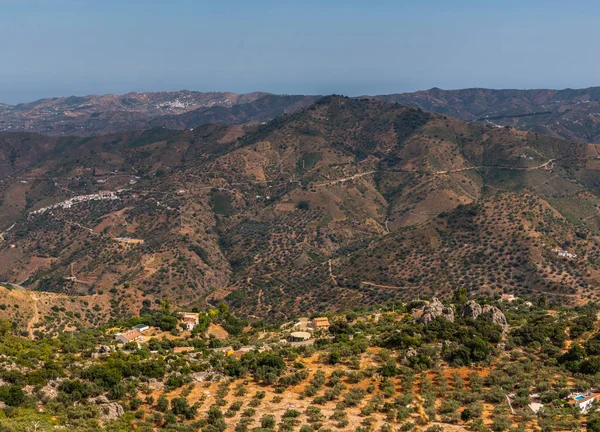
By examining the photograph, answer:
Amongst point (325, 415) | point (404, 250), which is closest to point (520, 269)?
point (404, 250)

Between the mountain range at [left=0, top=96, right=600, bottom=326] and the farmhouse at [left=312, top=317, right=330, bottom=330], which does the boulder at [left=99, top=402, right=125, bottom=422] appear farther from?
the mountain range at [left=0, top=96, right=600, bottom=326]

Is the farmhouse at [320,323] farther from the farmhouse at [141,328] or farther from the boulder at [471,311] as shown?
the farmhouse at [141,328]

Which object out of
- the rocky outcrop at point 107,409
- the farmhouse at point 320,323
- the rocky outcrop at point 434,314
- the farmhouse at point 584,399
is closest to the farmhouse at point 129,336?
the farmhouse at point 320,323

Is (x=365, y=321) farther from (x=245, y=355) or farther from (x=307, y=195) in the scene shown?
(x=307, y=195)

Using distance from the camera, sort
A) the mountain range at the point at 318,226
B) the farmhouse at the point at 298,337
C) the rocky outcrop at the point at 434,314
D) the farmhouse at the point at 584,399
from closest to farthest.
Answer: the farmhouse at the point at 584,399
the rocky outcrop at the point at 434,314
the farmhouse at the point at 298,337
the mountain range at the point at 318,226

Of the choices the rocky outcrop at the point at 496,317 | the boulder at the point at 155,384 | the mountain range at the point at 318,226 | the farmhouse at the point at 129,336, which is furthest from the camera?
the mountain range at the point at 318,226

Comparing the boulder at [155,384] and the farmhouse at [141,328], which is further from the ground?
the boulder at [155,384]

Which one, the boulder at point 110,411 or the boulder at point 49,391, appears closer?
the boulder at point 110,411

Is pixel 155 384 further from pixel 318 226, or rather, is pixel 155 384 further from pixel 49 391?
pixel 318 226
